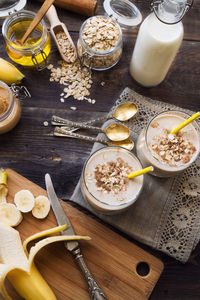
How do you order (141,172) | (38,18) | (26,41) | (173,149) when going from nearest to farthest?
(141,172) → (173,149) → (38,18) → (26,41)

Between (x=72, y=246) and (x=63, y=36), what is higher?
(x=63, y=36)

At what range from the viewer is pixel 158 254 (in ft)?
4.46

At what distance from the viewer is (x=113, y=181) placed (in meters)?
1.20

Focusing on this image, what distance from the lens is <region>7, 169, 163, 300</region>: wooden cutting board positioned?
1.27 metres

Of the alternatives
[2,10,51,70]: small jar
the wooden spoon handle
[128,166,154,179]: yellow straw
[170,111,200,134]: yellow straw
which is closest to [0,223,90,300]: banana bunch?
[128,166,154,179]: yellow straw

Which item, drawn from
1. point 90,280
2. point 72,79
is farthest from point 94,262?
point 72,79

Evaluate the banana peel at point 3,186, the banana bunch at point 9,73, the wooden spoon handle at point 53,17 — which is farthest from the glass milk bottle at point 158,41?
the banana peel at point 3,186

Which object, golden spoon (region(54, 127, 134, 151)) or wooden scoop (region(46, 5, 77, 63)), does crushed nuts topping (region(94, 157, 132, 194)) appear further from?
wooden scoop (region(46, 5, 77, 63))

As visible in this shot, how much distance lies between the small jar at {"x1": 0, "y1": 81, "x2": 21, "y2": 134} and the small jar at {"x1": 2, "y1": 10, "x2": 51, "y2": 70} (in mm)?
166

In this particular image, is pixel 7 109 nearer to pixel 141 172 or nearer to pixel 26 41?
pixel 26 41

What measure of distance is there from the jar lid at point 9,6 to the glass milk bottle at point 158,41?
22.7 inches

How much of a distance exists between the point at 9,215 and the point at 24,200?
79 millimetres

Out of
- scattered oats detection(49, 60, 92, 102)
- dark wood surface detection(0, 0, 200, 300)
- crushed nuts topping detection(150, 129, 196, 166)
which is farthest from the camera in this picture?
scattered oats detection(49, 60, 92, 102)

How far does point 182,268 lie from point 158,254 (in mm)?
118
